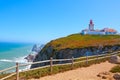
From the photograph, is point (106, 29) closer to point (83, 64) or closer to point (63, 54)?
point (63, 54)

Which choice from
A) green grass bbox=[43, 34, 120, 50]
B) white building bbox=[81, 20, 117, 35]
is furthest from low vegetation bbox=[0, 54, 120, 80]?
white building bbox=[81, 20, 117, 35]

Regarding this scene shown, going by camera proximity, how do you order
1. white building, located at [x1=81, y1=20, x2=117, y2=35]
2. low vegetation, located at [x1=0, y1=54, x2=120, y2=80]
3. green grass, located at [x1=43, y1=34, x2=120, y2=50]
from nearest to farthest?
low vegetation, located at [x1=0, y1=54, x2=120, y2=80] → green grass, located at [x1=43, y1=34, x2=120, y2=50] → white building, located at [x1=81, y1=20, x2=117, y2=35]

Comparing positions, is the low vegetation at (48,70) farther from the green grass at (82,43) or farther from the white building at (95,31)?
the white building at (95,31)

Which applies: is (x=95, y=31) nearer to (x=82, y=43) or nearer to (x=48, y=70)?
(x=82, y=43)

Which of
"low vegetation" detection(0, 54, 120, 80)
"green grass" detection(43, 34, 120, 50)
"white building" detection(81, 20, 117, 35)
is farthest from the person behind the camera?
"white building" detection(81, 20, 117, 35)

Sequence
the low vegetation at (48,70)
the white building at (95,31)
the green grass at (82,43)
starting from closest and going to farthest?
the low vegetation at (48,70)
the green grass at (82,43)
the white building at (95,31)

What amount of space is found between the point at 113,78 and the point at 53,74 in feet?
16.2

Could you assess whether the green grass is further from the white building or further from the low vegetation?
the low vegetation

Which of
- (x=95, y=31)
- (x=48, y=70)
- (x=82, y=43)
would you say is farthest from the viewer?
(x=95, y=31)

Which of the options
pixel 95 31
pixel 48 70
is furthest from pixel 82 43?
pixel 48 70

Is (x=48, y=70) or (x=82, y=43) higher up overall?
(x=82, y=43)

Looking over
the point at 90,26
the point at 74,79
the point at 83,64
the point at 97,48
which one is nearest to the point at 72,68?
the point at 83,64

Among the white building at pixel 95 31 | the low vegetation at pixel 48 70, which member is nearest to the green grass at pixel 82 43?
the white building at pixel 95 31

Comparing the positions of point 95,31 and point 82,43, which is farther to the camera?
Answer: point 95,31
